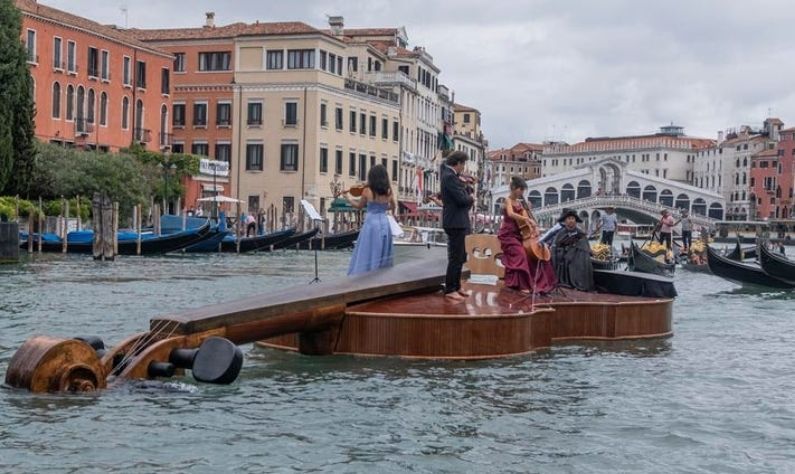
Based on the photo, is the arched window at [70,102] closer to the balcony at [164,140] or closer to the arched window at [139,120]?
the arched window at [139,120]

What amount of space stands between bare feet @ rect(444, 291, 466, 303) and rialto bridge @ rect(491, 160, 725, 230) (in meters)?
93.7

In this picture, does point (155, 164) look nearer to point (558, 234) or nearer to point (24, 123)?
point (24, 123)

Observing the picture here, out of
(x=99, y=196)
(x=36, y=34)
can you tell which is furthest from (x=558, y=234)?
(x=36, y=34)

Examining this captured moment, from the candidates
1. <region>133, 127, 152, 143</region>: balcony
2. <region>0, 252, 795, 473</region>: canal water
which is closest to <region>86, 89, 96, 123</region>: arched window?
<region>133, 127, 152, 143</region>: balcony

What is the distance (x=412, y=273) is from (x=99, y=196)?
687 inches

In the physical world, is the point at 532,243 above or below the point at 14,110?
below

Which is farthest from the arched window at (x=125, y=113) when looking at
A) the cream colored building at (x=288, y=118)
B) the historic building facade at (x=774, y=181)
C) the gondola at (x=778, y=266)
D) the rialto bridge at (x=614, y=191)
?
the historic building facade at (x=774, y=181)

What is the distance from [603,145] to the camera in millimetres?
159375

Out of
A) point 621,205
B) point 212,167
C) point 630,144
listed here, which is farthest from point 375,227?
point 630,144

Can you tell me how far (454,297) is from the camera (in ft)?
30.8

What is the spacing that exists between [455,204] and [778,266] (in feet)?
45.0

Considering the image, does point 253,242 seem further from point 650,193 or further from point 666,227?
point 650,193

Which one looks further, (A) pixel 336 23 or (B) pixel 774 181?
(B) pixel 774 181

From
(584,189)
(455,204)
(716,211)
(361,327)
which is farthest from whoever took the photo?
(584,189)
